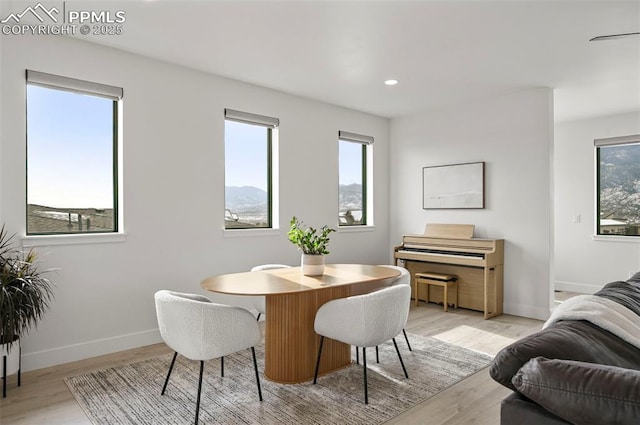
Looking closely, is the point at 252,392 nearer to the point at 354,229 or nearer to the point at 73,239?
the point at 73,239

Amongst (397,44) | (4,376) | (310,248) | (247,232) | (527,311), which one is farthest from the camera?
(527,311)

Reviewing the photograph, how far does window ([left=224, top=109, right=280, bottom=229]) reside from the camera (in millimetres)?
4527

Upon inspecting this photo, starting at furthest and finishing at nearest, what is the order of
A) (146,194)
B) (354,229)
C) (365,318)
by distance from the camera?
1. (354,229)
2. (146,194)
3. (365,318)

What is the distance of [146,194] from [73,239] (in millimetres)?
702

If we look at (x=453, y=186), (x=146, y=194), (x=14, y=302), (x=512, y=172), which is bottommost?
(x=14, y=302)

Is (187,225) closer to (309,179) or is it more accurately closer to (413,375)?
(309,179)

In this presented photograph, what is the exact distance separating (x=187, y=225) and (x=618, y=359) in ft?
11.6

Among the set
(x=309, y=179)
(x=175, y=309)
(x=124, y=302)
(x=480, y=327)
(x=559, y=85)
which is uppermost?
(x=559, y=85)

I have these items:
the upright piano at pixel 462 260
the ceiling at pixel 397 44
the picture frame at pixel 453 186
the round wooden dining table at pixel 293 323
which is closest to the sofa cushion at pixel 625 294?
the round wooden dining table at pixel 293 323

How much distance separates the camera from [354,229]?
5.75 metres

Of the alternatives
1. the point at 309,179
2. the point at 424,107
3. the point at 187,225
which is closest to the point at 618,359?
the point at 187,225

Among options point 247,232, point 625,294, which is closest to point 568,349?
point 625,294

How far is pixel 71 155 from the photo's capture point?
3.50 metres

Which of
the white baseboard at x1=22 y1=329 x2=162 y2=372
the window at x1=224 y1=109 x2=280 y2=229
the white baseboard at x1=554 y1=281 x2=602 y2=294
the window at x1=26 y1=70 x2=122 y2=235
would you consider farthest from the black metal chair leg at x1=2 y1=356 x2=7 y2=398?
the white baseboard at x1=554 y1=281 x2=602 y2=294
